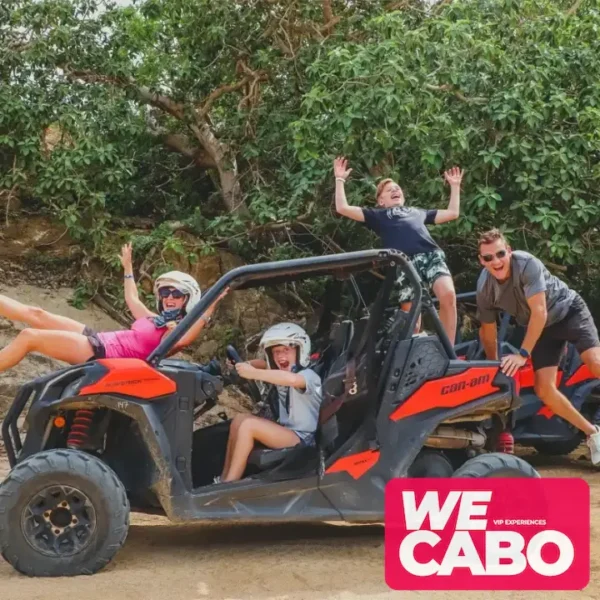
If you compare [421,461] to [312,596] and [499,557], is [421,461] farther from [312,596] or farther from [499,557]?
[312,596]

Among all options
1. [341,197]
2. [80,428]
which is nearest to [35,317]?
[80,428]

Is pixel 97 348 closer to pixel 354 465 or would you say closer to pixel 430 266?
pixel 354 465

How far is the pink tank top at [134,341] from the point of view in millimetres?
5508

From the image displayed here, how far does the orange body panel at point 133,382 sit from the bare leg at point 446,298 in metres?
2.71

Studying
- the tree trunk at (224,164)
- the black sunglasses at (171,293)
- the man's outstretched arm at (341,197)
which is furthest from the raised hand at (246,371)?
the tree trunk at (224,164)

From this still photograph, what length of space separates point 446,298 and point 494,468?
2011mm

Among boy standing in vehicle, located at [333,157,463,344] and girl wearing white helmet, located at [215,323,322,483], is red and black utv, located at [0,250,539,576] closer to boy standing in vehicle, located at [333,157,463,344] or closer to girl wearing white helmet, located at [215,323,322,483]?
girl wearing white helmet, located at [215,323,322,483]

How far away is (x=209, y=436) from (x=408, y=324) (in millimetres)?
1392

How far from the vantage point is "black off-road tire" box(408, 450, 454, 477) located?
525 centimetres

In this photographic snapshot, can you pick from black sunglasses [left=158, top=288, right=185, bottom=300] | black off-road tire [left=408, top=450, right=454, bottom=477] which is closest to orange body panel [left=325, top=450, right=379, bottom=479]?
black off-road tire [left=408, top=450, right=454, bottom=477]

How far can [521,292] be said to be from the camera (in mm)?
5965

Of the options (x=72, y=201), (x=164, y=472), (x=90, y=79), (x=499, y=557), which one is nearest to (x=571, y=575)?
(x=499, y=557)

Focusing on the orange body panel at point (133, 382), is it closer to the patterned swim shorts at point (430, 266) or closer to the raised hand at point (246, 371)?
the raised hand at point (246, 371)

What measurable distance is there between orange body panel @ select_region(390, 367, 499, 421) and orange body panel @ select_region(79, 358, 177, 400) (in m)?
1.28
